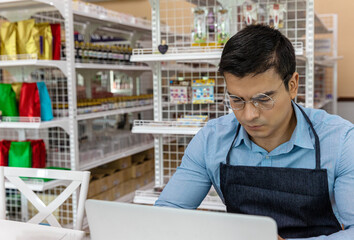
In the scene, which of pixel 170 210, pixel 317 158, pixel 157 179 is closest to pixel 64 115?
pixel 157 179

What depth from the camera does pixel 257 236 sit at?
33.3 inches

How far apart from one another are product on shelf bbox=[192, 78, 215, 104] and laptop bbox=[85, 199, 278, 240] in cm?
226

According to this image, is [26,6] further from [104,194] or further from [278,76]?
[278,76]

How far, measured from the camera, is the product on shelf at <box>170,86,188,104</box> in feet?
10.6

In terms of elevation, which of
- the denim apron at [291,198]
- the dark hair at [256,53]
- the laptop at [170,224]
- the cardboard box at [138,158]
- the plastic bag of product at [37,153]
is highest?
the dark hair at [256,53]

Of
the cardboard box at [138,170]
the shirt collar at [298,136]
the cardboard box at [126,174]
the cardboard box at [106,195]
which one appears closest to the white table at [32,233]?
the shirt collar at [298,136]

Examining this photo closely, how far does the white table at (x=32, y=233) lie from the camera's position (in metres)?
1.45

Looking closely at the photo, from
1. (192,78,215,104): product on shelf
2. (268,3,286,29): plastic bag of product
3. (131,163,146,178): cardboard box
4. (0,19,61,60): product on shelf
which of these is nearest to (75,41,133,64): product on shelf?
(0,19,61,60): product on shelf

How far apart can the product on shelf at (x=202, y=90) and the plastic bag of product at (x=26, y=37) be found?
1338 mm

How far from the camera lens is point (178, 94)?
3.26 m

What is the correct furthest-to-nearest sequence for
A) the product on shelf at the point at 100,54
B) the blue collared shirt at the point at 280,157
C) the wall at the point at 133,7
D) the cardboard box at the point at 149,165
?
the wall at the point at 133,7, the cardboard box at the point at 149,165, the product on shelf at the point at 100,54, the blue collared shirt at the point at 280,157

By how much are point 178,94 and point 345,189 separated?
2.07 meters

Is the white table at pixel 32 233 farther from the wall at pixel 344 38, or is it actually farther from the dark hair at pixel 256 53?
the wall at pixel 344 38

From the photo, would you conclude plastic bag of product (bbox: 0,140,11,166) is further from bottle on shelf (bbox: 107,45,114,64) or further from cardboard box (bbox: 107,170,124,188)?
bottle on shelf (bbox: 107,45,114,64)
